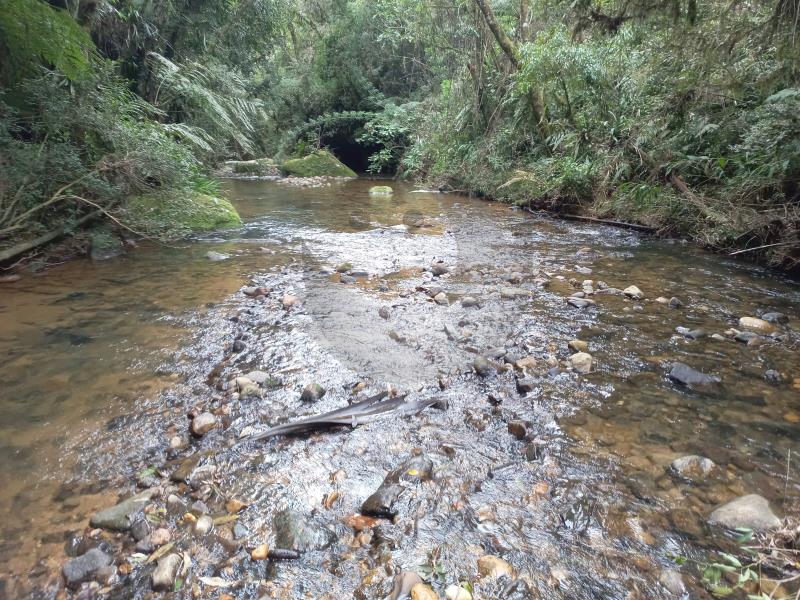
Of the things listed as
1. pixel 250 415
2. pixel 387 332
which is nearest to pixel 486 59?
pixel 387 332

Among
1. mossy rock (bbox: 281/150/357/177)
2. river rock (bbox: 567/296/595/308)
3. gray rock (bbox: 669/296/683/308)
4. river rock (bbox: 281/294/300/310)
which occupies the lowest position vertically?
mossy rock (bbox: 281/150/357/177)

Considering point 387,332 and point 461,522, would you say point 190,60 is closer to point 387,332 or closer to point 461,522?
point 387,332

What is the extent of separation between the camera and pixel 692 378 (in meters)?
2.46

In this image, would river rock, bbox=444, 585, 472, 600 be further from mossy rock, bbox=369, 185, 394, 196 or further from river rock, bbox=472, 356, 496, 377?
mossy rock, bbox=369, 185, 394, 196

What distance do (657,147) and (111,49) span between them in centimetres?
891

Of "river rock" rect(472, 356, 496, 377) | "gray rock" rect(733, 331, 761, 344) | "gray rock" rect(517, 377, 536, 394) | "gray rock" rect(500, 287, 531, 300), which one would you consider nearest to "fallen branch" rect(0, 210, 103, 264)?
"gray rock" rect(500, 287, 531, 300)

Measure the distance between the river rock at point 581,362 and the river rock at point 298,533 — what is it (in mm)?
1665

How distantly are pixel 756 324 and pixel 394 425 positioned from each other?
266 centimetres

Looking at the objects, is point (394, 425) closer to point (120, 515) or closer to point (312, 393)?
point (312, 393)

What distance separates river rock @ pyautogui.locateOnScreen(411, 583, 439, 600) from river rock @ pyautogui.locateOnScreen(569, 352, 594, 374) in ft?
5.27

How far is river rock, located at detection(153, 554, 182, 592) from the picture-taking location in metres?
1.36

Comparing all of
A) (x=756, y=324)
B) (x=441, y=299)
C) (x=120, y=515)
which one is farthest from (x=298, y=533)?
(x=756, y=324)

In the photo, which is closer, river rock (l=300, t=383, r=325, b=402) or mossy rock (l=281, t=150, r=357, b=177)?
river rock (l=300, t=383, r=325, b=402)

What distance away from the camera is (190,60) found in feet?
31.8
